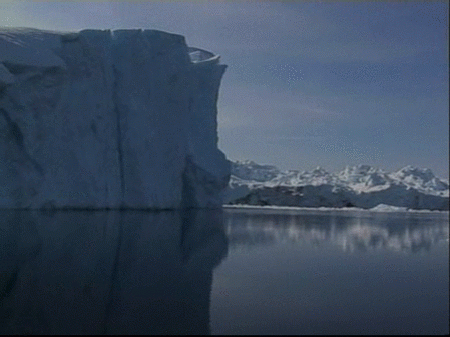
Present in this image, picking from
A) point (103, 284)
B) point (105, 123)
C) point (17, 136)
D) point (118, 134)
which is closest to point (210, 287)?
point (103, 284)

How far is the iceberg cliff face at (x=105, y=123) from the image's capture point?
22.3 metres

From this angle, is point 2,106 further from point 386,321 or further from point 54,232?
point 386,321

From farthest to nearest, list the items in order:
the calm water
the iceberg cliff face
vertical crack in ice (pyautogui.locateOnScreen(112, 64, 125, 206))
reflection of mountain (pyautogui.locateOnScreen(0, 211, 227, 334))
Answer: vertical crack in ice (pyautogui.locateOnScreen(112, 64, 125, 206)) < the iceberg cliff face < the calm water < reflection of mountain (pyautogui.locateOnScreen(0, 211, 227, 334))

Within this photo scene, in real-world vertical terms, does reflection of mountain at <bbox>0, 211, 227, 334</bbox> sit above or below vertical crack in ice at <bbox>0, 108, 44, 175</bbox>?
below

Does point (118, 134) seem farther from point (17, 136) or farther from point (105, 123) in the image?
point (17, 136)

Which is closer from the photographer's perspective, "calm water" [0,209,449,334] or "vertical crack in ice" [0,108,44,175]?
"calm water" [0,209,449,334]

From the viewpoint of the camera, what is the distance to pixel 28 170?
22406 mm

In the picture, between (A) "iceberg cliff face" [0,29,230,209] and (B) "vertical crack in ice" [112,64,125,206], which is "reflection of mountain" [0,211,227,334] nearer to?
(A) "iceberg cliff face" [0,29,230,209]

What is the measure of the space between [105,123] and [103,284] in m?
20.7

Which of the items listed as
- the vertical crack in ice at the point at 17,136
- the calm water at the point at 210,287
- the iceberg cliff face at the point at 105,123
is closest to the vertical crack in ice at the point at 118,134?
the iceberg cliff face at the point at 105,123

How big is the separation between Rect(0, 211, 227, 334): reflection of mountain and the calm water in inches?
0.5

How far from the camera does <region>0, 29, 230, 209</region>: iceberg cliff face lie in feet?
73.2

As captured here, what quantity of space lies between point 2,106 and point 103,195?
6586mm

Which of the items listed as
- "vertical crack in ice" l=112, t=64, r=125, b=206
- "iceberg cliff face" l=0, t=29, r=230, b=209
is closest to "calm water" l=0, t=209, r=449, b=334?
"iceberg cliff face" l=0, t=29, r=230, b=209
